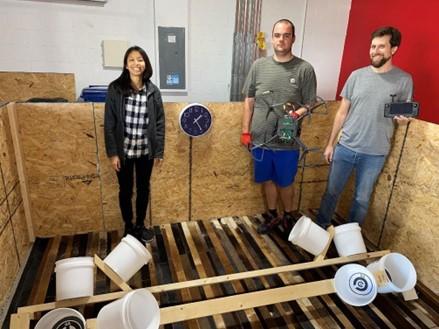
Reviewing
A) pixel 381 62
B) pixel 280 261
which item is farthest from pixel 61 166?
pixel 381 62

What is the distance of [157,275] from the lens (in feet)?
6.99

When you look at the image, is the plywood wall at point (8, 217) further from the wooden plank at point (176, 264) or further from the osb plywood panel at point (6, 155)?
the wooden plank at point (176, 264)

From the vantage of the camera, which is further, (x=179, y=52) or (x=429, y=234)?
(x=179, y=52)

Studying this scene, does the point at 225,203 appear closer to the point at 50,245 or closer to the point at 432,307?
the point at 50,245

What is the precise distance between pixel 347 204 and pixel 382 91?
1.22m

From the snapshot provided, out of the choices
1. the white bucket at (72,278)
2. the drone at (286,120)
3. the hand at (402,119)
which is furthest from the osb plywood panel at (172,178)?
the hand at (402,119)

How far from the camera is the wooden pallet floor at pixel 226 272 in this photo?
1854 millimetres

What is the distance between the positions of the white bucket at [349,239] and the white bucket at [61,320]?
1592mm

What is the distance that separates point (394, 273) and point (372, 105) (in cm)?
108

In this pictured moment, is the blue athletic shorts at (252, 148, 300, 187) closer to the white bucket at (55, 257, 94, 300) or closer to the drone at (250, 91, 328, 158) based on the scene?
the drone at (250, 91, 328, 158)

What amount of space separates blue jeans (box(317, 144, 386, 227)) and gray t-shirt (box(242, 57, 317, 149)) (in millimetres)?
339

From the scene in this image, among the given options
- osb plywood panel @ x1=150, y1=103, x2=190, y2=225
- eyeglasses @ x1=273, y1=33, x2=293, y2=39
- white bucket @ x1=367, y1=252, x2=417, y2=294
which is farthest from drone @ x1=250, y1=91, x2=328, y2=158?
white bucket @ x1=367, y1=252, x2=417, y2=294

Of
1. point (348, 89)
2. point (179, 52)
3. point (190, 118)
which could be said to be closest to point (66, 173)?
point (190, 118)

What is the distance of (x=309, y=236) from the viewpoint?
204cm
